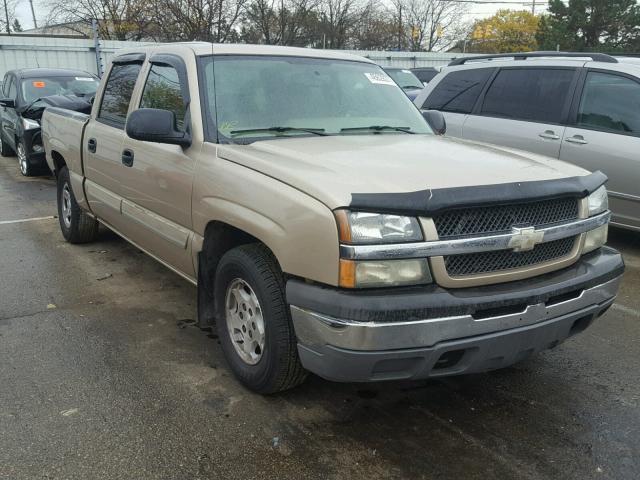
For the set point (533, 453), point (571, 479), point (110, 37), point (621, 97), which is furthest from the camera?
point (110, 37)

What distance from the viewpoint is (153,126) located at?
136 inches

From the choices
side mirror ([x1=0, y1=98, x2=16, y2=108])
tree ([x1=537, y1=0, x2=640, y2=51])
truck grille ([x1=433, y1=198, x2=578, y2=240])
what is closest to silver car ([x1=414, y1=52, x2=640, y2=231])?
truck grille ([x1=433, y1=198, x2=578, y2=240])

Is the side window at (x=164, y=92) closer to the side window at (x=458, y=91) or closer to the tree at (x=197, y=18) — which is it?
the side window at (x=458, y=91)

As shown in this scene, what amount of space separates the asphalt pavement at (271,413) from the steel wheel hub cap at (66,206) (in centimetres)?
195

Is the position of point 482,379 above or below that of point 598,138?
below

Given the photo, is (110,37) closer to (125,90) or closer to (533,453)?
(125,90)

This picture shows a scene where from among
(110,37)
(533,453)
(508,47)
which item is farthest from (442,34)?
(533,453)

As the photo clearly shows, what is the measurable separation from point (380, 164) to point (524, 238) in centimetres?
76

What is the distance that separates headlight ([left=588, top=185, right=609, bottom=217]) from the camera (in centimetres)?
317

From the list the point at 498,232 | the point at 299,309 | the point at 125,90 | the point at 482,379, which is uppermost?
the point at 125,90

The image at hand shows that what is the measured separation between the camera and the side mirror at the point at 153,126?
346cm

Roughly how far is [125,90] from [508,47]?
209 ft

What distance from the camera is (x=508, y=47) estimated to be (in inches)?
2442

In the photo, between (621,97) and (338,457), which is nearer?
(338,457)
